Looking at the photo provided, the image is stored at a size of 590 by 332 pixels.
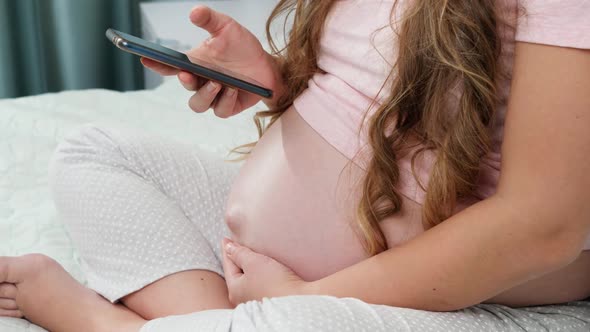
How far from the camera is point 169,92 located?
1.66m

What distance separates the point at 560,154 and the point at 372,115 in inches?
8.5

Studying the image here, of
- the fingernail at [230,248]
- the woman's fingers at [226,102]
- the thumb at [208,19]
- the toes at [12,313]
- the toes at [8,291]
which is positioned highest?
the thumb at [208,19]

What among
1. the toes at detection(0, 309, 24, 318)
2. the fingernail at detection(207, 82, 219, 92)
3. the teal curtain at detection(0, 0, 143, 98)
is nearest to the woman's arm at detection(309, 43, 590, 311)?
the fingernail at detection(207, 82, 219, 92)

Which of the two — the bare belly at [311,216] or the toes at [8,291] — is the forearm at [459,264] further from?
the toes at [8,291]

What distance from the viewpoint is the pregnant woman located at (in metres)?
0.60

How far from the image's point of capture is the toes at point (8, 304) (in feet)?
2.72

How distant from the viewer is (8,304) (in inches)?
32.7

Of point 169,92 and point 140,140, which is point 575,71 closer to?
point 140,140

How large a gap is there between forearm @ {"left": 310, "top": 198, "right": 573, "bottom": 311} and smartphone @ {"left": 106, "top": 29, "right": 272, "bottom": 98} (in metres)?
0.25

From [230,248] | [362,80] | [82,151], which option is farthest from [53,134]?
[362,80]

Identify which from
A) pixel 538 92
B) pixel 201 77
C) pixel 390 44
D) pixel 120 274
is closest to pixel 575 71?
pixel 538 92

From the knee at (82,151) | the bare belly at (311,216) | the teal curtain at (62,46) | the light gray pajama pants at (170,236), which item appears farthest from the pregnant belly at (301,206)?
the teal curtain at (62,46)

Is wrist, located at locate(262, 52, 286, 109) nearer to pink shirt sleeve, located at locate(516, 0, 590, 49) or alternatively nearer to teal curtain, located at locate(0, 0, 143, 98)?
pink shirt sleeve, located at locate(516, 0, 590, 49)

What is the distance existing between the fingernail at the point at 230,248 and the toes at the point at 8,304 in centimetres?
26
